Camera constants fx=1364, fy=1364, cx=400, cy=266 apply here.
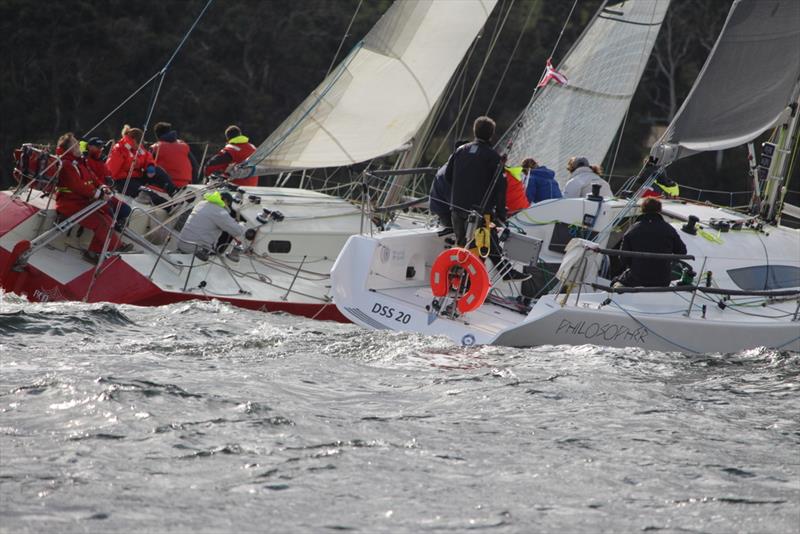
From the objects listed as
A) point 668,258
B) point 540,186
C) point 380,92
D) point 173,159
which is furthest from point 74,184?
point 668,258

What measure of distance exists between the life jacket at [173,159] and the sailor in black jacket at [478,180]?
4.92 m

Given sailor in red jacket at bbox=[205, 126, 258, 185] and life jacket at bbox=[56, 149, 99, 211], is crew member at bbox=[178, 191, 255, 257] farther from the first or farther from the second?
sailor in red jacket at bbox=[205, 126, 258, 185]

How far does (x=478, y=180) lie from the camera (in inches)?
403

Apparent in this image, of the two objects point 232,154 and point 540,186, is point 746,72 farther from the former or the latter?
point 232,154

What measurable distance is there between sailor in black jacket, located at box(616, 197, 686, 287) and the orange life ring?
128 cm

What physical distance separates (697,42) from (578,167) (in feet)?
61.0

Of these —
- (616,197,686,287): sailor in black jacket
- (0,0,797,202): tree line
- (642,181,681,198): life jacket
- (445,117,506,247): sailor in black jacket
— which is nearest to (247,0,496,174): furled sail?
(642,181,681,198): life jacket

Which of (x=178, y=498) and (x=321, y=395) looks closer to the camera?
(x=178, y=498)

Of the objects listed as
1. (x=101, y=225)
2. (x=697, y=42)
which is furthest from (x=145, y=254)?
(x=697, y=42)

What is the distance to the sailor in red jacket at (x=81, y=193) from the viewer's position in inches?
466

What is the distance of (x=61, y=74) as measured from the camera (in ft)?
95.4

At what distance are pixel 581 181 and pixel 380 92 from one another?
218 centimetres

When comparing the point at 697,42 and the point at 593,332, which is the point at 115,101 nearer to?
the point at 697,42

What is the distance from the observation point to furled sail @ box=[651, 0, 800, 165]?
1200 cm
